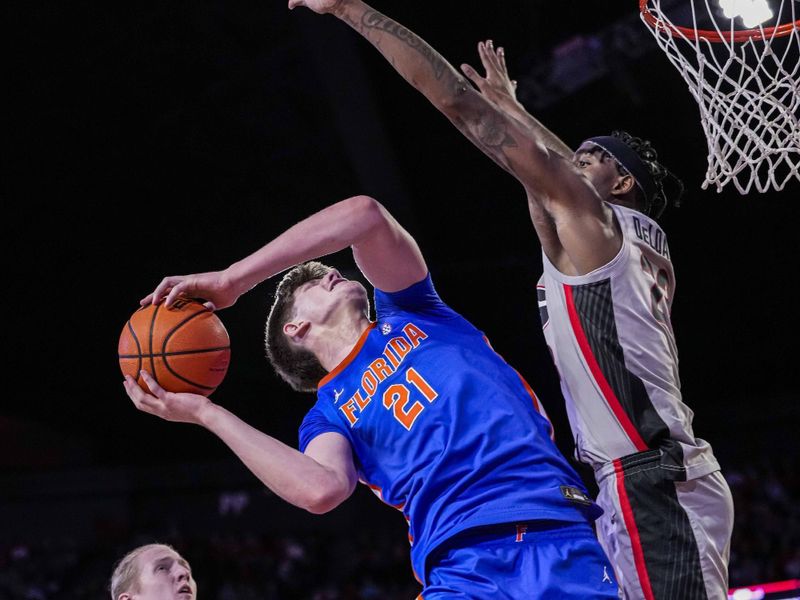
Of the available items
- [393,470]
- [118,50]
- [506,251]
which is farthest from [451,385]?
[506,251]

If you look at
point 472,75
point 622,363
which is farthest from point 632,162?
point 472,75

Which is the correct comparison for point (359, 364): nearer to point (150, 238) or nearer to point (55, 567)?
point (150, 238)

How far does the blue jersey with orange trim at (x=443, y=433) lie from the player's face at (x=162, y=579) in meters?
1.61

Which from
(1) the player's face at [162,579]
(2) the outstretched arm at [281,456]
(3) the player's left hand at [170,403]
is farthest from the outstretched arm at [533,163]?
(1) the player's face at [162,579]

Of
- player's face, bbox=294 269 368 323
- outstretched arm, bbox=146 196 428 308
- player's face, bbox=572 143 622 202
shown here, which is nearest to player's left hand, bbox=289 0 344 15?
outstretched arm, bbox=146 196 428 308

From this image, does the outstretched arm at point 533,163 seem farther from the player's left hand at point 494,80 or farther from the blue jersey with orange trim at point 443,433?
the player's left hand at point 494,80

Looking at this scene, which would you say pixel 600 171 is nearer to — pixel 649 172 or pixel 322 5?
pixel 649 172

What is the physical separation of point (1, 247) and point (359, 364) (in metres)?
10.1

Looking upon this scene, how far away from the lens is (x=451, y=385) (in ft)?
8.66

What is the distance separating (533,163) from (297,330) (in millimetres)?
917

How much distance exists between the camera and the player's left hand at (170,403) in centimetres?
272

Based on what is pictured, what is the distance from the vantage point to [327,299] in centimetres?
308

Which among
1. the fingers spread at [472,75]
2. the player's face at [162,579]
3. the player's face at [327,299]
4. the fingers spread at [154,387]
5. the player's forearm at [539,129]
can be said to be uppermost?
the fingers spread at [472,75]

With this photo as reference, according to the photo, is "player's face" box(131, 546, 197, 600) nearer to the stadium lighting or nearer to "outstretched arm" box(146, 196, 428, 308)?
"outstretched arm" box(146, 196, 428, 308)
